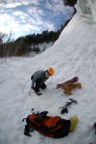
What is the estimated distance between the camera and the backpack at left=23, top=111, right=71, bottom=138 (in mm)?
5730

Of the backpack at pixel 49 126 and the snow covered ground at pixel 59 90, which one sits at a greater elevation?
the backpack at pixel 49 126

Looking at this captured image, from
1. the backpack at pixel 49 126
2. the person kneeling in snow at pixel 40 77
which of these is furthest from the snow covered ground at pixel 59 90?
the person kneeling in snow at pixel 40 77

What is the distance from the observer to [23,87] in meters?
9.22

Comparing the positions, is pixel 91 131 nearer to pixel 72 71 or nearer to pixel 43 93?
pixel 43 93

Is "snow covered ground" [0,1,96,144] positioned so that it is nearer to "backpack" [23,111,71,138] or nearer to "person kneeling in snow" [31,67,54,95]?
"backpack" [23,111,71,138]

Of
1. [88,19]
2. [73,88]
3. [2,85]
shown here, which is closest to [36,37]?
[88,19]

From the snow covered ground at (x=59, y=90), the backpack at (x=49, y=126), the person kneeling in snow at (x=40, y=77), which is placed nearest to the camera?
the backpack at (x=49, y=126)

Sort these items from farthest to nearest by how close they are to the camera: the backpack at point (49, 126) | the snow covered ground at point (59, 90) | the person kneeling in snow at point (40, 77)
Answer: the person kneeling in snow at point (40, 77), the snow covered ground at point (59, 90), the backpack at point (49, 126)

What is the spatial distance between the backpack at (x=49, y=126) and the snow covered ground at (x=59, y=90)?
0.13m

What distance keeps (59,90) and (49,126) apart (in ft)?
8.74

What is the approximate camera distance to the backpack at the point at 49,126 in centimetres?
573

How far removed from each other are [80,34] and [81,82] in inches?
160

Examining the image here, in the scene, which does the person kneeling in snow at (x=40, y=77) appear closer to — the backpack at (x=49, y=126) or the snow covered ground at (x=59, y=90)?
the snow covered ground at (x=59, y=90)

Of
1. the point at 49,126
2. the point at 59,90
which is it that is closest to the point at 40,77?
the point at 59,90
